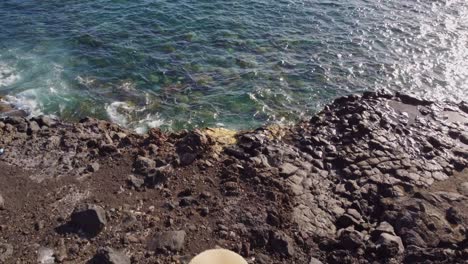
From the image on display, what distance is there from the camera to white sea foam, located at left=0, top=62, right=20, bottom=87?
25.2 metres

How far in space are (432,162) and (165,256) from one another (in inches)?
464

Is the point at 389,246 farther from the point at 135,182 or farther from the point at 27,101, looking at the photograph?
the point at 27,101

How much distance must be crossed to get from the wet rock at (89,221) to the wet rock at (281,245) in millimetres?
5377

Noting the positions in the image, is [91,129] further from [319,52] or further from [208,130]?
[319,52]

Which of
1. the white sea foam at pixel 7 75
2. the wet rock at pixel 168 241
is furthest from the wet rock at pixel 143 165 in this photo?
the white sea foam at pixel 7 75

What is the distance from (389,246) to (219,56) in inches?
650

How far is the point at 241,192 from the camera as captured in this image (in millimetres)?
16328

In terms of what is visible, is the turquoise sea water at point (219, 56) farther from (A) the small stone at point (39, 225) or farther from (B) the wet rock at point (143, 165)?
(A) the small stone at point (39, 225)

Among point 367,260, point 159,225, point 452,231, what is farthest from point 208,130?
point 452,231

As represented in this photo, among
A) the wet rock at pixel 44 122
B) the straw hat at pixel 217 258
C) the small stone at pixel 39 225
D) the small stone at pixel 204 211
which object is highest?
the straw hat at pixel 217 258

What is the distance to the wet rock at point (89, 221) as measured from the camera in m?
14.5

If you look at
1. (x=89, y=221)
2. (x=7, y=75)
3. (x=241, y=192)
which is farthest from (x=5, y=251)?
(x=7, y=75)

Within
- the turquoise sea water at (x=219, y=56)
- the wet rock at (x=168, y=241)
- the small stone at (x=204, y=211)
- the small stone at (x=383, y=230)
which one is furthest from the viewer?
the turquoise sea water at (x=219, y=56)

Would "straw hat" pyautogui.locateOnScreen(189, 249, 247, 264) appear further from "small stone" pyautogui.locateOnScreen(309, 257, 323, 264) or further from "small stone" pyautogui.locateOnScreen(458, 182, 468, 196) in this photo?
"small stone" pyautogui.locateOnScreen(458, 182, 468, 196)
